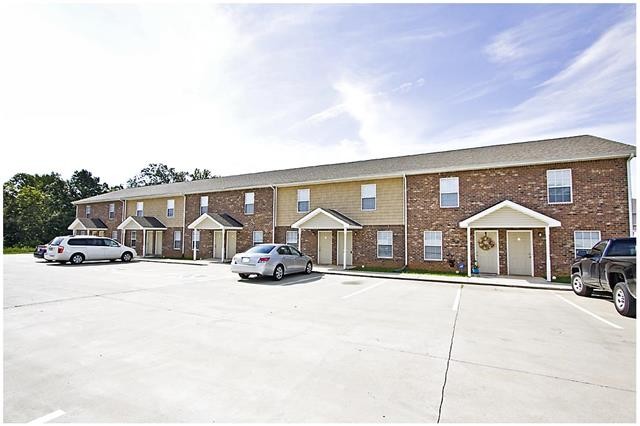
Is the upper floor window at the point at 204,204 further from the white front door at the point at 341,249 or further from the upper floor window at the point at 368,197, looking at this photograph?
the upper floor window at the point at 368,197

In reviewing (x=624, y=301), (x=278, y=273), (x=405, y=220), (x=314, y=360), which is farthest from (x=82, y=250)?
(x=624, y=301)

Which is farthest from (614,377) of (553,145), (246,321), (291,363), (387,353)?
(553,145)

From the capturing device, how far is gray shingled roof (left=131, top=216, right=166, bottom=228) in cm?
2629

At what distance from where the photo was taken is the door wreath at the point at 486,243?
15617 millimetres

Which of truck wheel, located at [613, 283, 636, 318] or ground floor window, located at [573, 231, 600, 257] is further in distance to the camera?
ground floor window, located at [573, 231, 600, 257]

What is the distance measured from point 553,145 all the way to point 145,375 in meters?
19.1

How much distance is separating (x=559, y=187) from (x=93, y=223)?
121 ft

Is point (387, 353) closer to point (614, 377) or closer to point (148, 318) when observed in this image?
point (614, 377)

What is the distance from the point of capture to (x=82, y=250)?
19859 millimetres

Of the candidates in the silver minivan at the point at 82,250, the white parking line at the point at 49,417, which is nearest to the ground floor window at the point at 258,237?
the silver minivan at the point at 82,250

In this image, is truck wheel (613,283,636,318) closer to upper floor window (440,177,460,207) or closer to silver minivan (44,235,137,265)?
upper floor window (440,177,460,207)

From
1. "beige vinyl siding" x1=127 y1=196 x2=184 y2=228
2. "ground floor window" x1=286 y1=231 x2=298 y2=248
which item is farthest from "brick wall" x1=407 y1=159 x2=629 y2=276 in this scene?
"beige vinyl siding" x1=127 y1=196 x2=184 y2=228

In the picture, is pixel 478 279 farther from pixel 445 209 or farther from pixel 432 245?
pixel 445 209

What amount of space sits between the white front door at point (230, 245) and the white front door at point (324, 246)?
7145 mm
